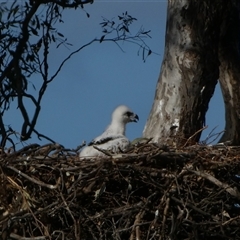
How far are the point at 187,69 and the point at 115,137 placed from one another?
3.77ft

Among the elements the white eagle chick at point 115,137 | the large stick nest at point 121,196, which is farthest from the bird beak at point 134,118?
the large stick nest at point 121,196

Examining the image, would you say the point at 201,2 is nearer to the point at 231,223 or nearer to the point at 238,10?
the point at 238,10

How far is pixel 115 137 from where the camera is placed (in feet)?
35.0

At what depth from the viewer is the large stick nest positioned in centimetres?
915

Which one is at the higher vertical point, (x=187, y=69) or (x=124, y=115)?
(x=187, y=69)

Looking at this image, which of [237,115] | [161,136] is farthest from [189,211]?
[237,115]

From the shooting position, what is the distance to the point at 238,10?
38.5 feet

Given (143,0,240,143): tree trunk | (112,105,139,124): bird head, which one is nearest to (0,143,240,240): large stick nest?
(143,0,240,143): tree trunk

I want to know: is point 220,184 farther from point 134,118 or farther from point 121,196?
point 134,118

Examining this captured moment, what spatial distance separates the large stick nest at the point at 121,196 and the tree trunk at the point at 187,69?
5.35 feet

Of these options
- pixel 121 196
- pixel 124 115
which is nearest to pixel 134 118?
pixel 124 115

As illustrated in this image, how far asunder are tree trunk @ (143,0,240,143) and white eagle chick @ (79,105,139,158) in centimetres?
31

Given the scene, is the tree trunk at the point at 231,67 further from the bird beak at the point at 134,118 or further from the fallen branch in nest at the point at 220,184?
the fallen branch in nest at the point at 220,184

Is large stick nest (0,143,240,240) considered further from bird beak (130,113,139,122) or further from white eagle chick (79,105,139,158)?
bird beak (130,113,139,122)
